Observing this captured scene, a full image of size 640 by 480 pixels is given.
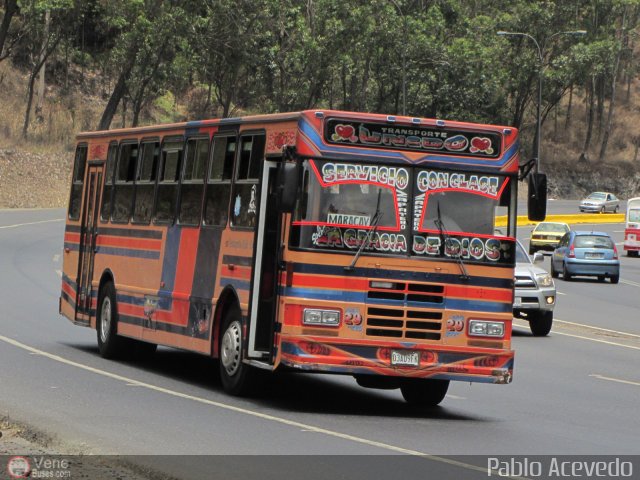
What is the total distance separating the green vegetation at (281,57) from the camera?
7631 cm

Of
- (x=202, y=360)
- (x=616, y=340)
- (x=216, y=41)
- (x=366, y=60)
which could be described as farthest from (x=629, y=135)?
(x=202, y=360)

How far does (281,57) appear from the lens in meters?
80.2

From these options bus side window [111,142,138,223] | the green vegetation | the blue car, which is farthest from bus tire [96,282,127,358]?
the green vegetation

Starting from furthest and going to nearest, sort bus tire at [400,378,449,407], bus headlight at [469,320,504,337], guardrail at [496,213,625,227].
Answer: guardrail at [496,213,625,227]
bus tire at [400,378,449,407]
bus headlight at [469,320,504,337]

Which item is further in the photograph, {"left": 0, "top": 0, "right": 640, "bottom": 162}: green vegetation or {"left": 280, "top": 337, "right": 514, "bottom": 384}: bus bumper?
{"left": 0, "top": 0, "right": 640, "bottom": 162}: green vegetation

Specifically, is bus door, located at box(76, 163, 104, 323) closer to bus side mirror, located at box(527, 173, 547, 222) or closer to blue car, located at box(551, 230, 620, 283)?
bus side mirror, located at box(527, 173, 547, 222)

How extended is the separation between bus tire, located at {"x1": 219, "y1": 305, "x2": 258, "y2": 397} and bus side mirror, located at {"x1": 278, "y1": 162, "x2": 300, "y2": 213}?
5.48 ft

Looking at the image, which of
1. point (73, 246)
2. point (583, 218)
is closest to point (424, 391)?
point (73, 246)

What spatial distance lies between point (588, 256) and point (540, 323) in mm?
19325

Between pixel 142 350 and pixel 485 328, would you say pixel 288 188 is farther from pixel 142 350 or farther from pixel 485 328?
pixel 142 350

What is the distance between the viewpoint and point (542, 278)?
25.8 meters

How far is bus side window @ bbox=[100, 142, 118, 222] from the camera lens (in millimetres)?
18688

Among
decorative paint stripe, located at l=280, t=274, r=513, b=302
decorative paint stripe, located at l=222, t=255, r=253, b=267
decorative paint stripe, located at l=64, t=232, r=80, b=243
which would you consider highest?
decorative paint stripe, located at l=64, t=232, r=80, b=243
